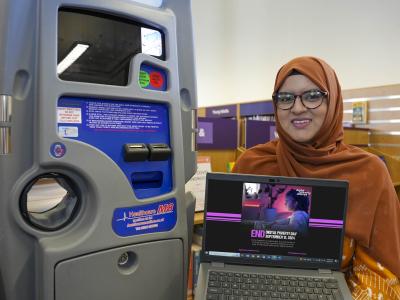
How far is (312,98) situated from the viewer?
3.33 feet

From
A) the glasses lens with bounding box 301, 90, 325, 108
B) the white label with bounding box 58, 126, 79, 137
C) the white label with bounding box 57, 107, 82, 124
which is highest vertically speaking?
the glasses lens with bounding box 301, 90, 325, 108

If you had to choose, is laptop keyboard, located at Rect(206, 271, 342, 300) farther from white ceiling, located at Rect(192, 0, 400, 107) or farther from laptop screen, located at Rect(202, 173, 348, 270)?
white ceiling, located at Rect(192, 0, 400, 107)

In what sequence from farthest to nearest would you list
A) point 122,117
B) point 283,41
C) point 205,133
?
point 283,41 < point 205,133 < point 122,117

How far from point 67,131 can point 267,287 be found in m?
0.53

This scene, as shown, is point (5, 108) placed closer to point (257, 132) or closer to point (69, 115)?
point (69, 115)

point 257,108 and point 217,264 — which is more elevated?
point 257,108

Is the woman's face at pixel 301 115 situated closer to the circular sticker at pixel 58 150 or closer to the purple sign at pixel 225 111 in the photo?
the circular sticker at pixel 58 150

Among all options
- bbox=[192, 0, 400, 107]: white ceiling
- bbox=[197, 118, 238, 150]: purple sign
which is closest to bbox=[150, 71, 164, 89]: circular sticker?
bbox=[197, 118, 238, 150]: purple sign

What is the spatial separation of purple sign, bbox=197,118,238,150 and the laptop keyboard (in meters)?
1.19

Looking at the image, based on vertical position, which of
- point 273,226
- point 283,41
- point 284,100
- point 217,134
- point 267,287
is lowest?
point 267,287

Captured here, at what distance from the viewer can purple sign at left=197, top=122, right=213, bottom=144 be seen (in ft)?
6.25

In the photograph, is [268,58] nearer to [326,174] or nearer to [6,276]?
[326,174]

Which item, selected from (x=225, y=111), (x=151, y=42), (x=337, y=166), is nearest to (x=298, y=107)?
(x=337, y=166)

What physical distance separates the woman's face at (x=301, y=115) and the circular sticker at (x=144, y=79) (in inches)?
19.0
